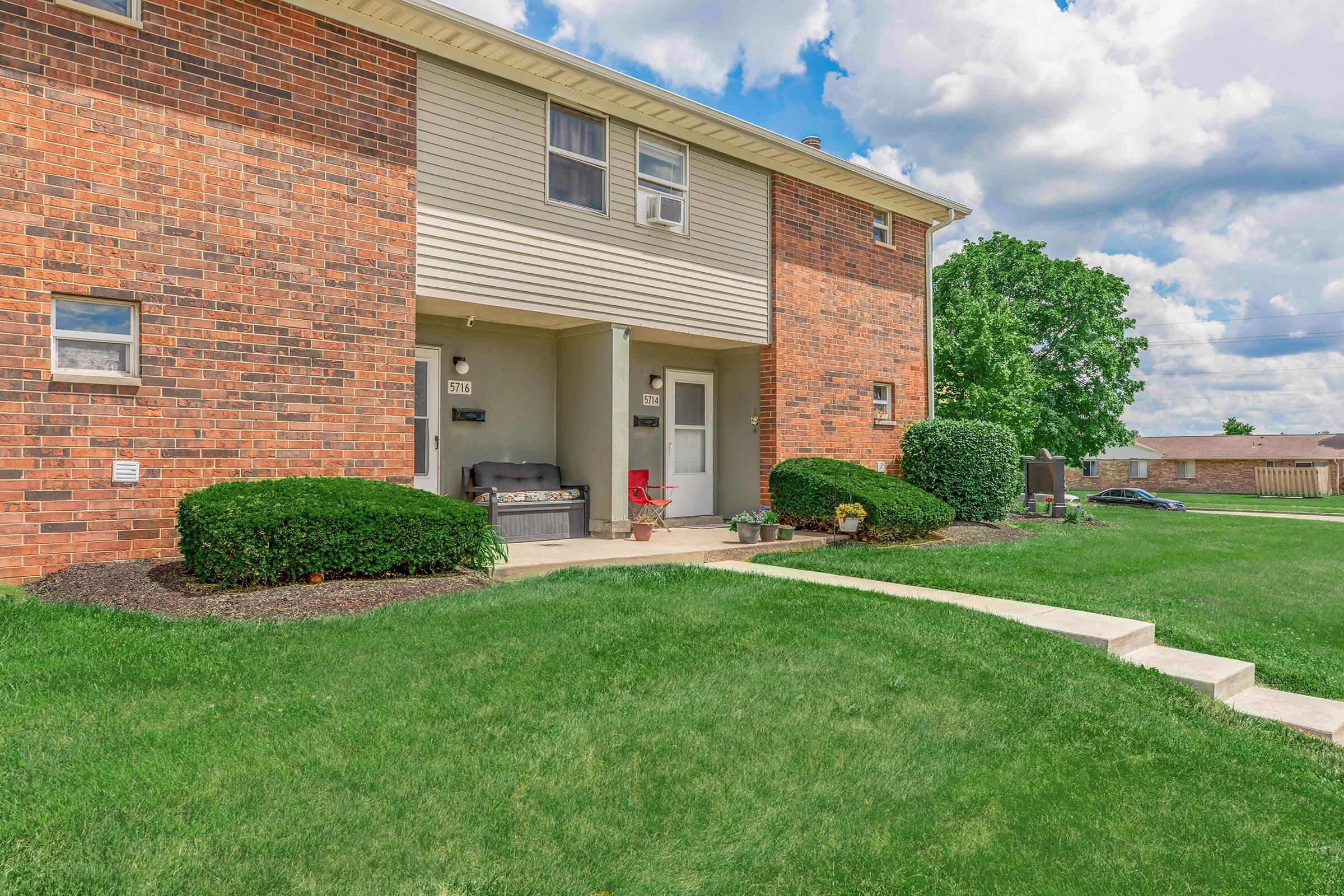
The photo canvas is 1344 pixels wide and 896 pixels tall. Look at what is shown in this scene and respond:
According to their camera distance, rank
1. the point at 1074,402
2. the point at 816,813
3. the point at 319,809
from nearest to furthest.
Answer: the point at 319,809 → the point at 816,813 → the point at 1074,402

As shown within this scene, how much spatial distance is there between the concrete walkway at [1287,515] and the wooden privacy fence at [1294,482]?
1529 cm

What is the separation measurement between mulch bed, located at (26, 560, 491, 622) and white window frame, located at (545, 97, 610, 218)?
4.92 metres

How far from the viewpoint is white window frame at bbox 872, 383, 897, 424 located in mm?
13242

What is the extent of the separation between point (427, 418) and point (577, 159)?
355cm

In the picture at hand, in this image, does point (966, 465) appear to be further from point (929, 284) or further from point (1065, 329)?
point (1065, 329)

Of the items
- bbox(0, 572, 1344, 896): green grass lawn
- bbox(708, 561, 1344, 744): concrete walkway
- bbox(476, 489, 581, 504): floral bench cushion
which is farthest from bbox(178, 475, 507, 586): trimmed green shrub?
bbox(708, 561, 1344, 744): concrete walkway

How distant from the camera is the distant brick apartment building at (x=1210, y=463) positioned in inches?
1694

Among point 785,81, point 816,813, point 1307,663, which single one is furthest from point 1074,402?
point 816,813

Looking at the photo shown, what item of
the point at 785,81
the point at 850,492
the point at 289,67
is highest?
the point at 785,81

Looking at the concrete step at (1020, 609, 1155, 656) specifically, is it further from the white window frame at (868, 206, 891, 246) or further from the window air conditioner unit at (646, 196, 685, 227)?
the white window frame at (868, 206, 891, 246)

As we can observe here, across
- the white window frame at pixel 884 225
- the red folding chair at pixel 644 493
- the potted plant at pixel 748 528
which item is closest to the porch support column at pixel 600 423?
the red folding chair at pixel 644 493

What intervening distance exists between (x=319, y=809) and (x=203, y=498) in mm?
4130

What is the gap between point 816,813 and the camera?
2.92 m

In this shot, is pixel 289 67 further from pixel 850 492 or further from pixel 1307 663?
pixel 1307 663
